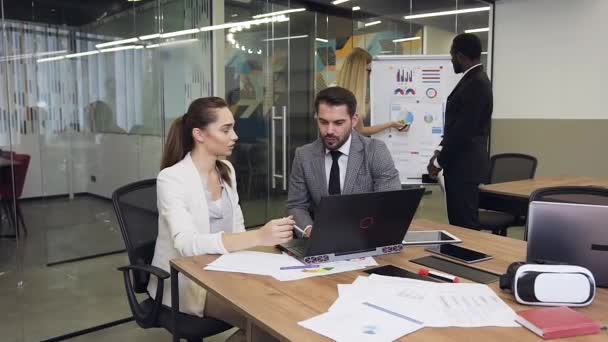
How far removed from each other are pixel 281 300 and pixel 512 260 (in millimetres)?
903

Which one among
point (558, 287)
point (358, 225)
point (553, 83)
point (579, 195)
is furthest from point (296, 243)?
point (553, 83)

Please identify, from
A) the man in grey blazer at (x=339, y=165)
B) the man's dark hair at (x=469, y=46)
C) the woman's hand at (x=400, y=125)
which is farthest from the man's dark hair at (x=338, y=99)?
the woman's hand at (x=400, y=125)

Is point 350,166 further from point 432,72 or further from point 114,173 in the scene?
point 114,173

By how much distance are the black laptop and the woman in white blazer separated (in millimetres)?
164

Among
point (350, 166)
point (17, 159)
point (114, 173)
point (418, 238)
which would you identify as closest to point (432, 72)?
point (350, 166)

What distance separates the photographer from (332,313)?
4.26 ft

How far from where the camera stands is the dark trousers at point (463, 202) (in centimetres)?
342

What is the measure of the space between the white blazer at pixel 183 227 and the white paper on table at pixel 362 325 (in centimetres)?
68

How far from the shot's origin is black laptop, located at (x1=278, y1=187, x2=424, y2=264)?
1.61 meters

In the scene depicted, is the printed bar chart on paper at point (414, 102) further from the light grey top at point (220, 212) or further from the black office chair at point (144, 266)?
the black office chair at point (144, 266)

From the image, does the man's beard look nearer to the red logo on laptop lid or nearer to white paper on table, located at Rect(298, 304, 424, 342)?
the red logo on laptop lid

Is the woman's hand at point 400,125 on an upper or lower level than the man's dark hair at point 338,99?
lower

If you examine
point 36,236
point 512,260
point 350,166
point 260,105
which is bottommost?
point 36,236

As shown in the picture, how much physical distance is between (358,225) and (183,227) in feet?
2.21
